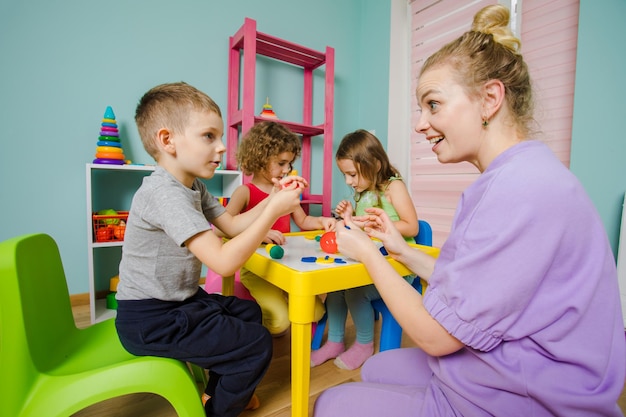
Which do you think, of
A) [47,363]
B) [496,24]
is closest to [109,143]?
[47,363]

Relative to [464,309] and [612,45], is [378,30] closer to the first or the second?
[612,45]

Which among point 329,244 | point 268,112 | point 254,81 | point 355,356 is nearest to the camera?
point 329,244

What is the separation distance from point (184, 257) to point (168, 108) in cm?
40

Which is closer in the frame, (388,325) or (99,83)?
(388,325)

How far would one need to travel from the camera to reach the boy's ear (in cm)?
85

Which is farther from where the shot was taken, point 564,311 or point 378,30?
point 378,30

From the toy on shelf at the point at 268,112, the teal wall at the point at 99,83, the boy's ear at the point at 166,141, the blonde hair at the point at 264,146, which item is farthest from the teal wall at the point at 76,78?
the boy's ear at the point at 166,141

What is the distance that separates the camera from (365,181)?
1.48 meters

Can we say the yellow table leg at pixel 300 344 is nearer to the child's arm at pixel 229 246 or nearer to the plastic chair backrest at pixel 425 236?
the child's arm at pixel 229 246

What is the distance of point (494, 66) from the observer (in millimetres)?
603

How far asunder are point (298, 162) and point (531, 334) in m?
2.23

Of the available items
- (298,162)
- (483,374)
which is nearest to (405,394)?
(483,374)

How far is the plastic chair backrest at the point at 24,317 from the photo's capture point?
0.62m

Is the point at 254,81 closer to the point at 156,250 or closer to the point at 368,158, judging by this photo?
the point at 368,158
